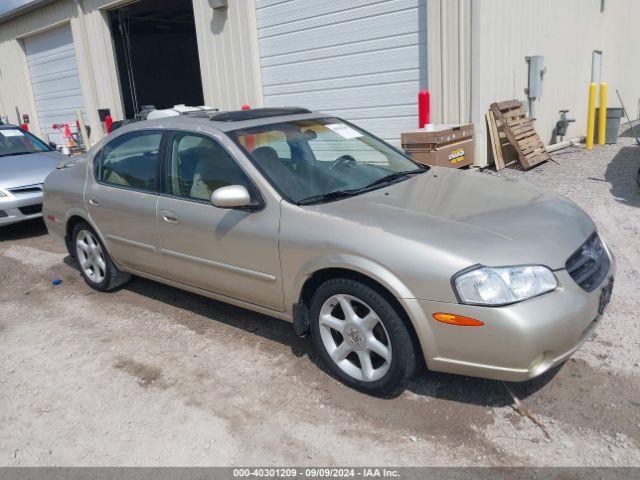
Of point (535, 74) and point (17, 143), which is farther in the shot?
point (535, 74)

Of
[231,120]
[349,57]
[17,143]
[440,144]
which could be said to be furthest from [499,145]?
[17,143]

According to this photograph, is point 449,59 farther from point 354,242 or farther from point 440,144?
point 354,242

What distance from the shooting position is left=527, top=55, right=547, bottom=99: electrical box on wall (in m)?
9.21

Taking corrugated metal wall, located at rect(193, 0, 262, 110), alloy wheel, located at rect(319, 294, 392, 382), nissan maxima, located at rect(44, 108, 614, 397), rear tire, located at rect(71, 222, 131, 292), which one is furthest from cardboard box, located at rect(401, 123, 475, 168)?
corrugated metal wall, located at rect(193, 0, 262, 110)

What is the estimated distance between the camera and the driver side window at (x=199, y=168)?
12.2 ft

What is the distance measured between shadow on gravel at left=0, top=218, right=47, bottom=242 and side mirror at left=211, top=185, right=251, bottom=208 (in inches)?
210

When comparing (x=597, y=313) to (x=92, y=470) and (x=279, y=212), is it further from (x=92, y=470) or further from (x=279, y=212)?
(x=92, y=470)

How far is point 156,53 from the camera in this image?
61.1 feet

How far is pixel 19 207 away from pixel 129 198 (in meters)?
3.63

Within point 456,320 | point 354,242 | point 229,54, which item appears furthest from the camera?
point 229,54

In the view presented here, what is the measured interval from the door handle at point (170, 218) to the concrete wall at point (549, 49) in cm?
516

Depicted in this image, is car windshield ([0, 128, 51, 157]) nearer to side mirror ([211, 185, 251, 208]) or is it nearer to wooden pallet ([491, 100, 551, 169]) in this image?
side mirror ([211, 185, 251, 208])

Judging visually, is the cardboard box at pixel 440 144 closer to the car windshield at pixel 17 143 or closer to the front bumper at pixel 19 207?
the front bumper at pixel 19 207

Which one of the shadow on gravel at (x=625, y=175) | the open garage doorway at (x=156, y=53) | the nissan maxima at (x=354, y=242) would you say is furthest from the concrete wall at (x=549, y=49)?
the open garage doorway at (x=156, y=53)
